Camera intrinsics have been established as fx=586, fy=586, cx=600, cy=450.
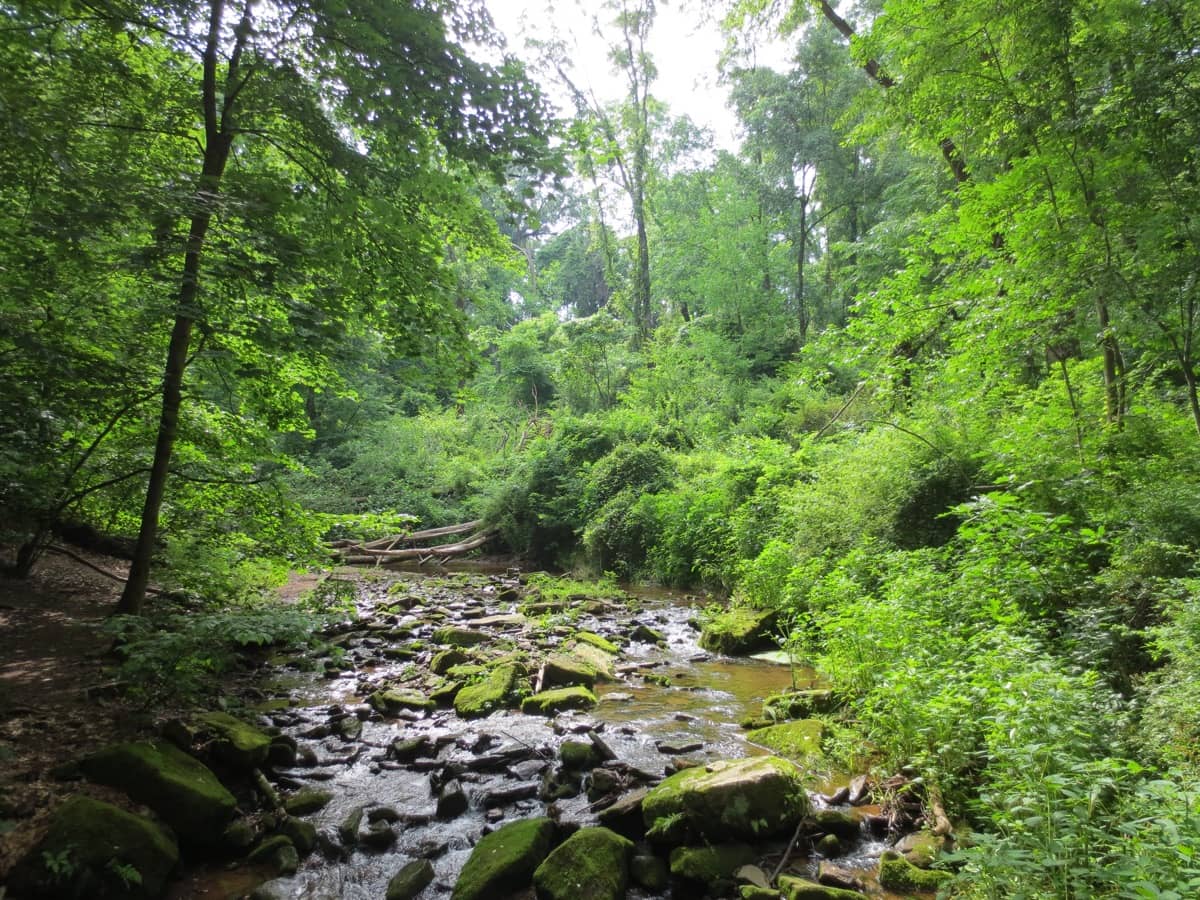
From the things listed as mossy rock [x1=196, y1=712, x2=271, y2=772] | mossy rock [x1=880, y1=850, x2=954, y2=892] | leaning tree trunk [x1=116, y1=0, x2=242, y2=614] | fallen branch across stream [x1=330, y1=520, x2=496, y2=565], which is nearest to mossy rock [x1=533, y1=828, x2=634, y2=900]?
mossy rock [x1=880, y1=850, x2=954, y2=892]

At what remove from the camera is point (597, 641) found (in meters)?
8.93

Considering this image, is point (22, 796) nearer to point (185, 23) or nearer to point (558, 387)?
point (185, 23)

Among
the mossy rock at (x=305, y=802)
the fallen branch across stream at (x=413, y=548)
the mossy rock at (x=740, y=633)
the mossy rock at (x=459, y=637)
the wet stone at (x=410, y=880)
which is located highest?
the fallen branch across stream at (x=413, y=548)

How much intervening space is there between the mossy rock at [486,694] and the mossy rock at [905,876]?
4.24 metres

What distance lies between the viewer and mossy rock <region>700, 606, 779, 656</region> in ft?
28.6

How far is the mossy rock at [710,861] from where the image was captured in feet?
12.4

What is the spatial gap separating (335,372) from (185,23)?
3.28m

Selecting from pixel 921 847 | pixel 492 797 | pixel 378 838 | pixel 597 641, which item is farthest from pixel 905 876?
pixel 597 641

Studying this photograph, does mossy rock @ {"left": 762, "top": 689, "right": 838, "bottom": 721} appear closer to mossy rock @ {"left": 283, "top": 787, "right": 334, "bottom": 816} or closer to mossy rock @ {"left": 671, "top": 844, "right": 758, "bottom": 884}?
mossy rock @ {"left": 671, "top": 844, "right": 758, "bottom": 884}

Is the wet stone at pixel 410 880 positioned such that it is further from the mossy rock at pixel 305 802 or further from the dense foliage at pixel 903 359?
the dense foliage at pixel 903 359

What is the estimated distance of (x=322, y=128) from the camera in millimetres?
5258

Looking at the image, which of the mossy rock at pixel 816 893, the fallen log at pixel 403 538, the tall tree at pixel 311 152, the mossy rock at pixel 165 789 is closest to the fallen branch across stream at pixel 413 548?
the fallen log at pixel 403 538

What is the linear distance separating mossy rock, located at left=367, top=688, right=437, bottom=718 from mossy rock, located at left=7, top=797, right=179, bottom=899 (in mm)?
2938

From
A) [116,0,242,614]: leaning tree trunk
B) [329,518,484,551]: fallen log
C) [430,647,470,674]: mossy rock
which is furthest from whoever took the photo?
[329,518,484,551]: fallen log
